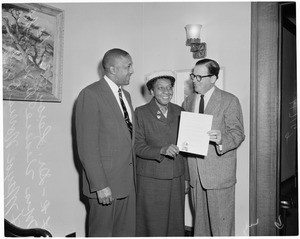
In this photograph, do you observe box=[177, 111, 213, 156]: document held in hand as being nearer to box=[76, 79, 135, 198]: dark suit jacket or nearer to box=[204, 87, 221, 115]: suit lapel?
box=[204, 87, 221, 115]: suit lapel

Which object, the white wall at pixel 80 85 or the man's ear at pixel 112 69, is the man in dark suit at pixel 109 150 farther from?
the white wall at pixel 80 85

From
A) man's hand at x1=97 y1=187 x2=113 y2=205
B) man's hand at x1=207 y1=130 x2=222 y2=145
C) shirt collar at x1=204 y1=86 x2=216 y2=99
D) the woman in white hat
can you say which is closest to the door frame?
shirt collar at x1=204 y1=86 x2=216 y2=99

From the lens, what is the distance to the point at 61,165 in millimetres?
2883

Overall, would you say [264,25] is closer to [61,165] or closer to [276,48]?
[276,48]

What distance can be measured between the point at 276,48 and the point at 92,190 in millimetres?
1968

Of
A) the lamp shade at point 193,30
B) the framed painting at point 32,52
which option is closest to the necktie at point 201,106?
the lamp shade at point 193,30

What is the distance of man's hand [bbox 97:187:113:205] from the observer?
223 cm

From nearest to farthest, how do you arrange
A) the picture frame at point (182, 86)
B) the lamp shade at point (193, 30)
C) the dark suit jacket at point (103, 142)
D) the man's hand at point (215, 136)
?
the dark suit jacket at point (103, 142) < the man's hand at point (215, 136) < the lamp shade at point (193, 30) < the picture frame at point (182, 86)

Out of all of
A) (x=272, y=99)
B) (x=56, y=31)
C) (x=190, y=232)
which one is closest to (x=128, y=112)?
(x=56, y=31)

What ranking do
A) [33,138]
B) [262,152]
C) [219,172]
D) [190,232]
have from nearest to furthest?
[219,172]
[33,138]
[262,152]
[190,232]

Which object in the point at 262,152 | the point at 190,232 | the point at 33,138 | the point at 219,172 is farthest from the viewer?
the point at 190,232

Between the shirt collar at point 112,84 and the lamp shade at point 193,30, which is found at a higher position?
the lamp shade at point 193,30

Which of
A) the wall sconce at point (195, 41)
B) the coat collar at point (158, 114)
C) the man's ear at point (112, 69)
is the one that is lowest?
the coat collar at point (158, 114)

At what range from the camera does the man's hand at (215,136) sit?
2332 mm
